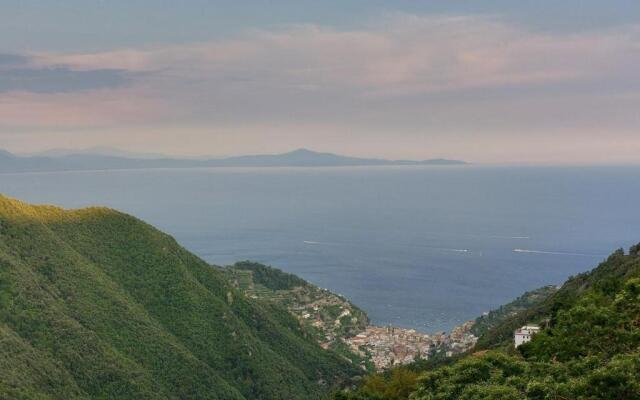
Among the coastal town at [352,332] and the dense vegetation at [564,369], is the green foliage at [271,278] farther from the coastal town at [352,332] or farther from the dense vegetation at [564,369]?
the dense vegetation at [564,369]

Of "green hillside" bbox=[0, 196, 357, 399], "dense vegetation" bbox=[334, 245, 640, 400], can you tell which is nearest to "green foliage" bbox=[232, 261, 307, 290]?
"green hillside" bbox=[0, 196, 357, 399]

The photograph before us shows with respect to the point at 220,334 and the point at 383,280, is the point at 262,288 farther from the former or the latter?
the point at 220,334

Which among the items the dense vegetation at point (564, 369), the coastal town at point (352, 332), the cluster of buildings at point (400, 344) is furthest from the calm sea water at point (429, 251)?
the dense vegetation at point (564, 369)

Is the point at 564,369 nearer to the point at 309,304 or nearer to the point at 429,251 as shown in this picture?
the point at 309,304

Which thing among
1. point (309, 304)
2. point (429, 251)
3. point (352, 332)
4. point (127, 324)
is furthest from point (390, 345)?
point (429, 251)

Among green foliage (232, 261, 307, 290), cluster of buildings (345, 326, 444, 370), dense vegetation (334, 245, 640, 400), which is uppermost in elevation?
dense vegetation (334, 245, 640, 400)

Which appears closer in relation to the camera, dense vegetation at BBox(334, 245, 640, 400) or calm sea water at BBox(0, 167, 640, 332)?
dense vegetation at BBox(334, 245, 640, 400)

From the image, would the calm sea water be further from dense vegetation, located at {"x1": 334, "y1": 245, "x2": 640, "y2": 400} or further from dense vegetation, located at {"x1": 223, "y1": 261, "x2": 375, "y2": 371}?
dense vegetation, located at {"x1": 334, "y1": 245, "x2": 640, "y2": 400}

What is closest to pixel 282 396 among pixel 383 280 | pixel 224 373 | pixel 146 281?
pixel 224 373
